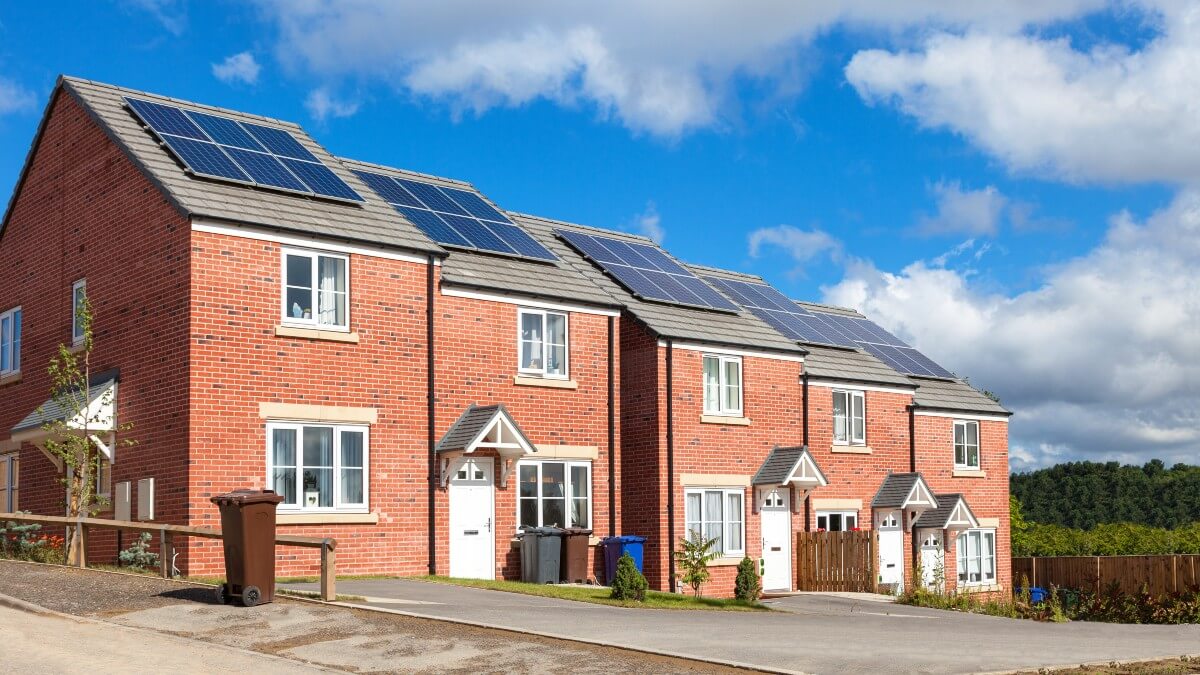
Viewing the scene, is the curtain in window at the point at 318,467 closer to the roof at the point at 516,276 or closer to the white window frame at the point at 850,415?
the roof at the point at 516,276

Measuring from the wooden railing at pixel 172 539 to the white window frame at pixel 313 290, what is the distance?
4.22 meters

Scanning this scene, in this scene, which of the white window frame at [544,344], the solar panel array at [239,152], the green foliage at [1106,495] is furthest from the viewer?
the green foliage at [1106,495]

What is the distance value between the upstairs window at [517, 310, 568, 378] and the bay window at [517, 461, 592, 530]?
1.95m

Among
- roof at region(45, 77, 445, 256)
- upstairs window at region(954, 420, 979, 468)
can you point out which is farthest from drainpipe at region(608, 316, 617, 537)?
upstairs window at region(954, 420, 979, 468)

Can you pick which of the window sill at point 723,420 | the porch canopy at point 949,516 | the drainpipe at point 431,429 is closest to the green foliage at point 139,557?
the drainpipe at point 431,429

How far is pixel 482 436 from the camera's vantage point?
25.0 m

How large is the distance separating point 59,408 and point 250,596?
8714 mm

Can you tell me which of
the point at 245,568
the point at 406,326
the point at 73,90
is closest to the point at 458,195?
the point at 406,326

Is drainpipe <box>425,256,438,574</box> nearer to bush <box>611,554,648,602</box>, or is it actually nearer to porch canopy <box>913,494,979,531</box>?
bush <box>611,554,648,602</box>

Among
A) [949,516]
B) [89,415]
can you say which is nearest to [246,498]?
[89,415]

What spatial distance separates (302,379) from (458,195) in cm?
887

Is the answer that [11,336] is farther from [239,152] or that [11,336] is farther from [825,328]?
[825,328]

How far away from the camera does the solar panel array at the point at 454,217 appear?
27750 mm

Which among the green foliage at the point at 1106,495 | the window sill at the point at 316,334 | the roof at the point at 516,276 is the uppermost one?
the roof at the point at 516,276
